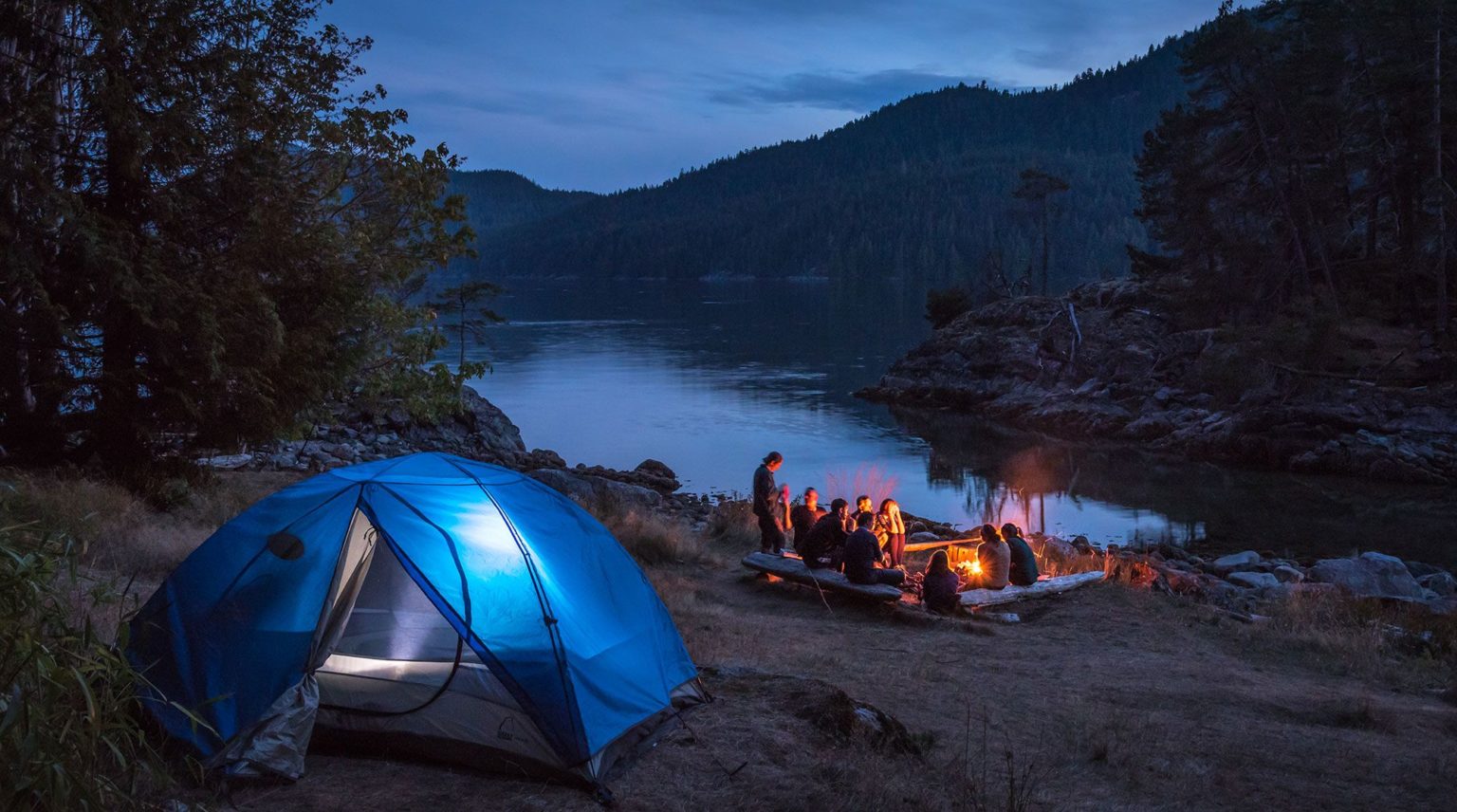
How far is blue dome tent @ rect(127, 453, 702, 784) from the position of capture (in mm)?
6152

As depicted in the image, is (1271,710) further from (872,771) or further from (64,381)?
(64,381)

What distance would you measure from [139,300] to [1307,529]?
72.8 ft

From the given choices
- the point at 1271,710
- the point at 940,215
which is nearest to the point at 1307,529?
the point at 1271,710

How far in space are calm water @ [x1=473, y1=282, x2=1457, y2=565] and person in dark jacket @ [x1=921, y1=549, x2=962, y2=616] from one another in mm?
11672

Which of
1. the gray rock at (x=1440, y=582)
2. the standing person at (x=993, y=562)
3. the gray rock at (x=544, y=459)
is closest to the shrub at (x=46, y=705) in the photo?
the standing person at (x=993, y=562)

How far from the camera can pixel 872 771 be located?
6086 mm

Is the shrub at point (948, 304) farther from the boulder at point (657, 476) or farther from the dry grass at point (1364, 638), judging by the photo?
the dry grass at point (1364, 638)

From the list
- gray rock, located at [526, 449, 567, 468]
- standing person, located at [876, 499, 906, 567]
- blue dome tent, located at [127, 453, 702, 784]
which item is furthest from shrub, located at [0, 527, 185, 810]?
gray rock, located at [526, 449, 567, 468]

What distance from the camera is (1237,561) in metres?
18.9

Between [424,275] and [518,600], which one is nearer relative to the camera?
[518,600]

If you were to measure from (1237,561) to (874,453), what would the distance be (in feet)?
49.1

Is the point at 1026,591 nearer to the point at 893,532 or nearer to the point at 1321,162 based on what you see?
the point at 893,532

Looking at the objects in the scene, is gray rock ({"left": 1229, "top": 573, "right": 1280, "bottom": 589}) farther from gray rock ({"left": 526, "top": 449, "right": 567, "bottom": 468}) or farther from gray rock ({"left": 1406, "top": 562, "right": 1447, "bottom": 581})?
gray rock ({"left": 526, "top": 449, "right": 567, "bottom": 468})

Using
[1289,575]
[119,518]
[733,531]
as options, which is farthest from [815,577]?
[1289,575]
